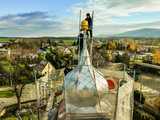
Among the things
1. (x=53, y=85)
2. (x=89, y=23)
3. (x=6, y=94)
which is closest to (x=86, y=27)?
(x=89, y=23)

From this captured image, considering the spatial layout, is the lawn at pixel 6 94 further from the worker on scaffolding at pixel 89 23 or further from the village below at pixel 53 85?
the worker on scaffolding at pixel 89 23

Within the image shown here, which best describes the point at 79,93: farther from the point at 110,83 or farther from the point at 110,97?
the point at 110,83

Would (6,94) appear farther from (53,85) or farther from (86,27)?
(86,27)

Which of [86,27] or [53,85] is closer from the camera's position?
[86,27]

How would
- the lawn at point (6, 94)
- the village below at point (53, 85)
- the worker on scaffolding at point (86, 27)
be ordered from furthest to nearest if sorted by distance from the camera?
the lawn at point (6, 94), the village below at point (53, 85), the worker on scaffolding at point (86, 27)

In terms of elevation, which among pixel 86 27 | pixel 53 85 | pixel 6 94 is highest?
pixel 86 27

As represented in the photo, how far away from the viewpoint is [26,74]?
4162 cm

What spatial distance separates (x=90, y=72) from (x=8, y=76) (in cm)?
3429

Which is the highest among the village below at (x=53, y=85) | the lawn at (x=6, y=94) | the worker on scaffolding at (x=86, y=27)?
the worker on scaffolding at (x=86, y=27)

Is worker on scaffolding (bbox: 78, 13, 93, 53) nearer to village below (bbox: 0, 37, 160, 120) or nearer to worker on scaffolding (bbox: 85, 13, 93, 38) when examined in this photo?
worker on scaffolding (bbox: 85, 13, 93, 38)

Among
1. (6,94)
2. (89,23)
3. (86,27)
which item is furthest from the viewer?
(6,94)

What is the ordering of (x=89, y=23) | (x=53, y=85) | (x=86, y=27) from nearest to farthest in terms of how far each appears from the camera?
(x=86, y=27), (x=89, y=23), (x=53, y=85)

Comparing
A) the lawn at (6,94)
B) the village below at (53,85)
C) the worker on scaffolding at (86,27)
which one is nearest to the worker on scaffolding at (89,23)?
the worker on scaffolding at (86,27)

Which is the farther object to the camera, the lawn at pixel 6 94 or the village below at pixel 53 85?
the lawn at pixel 6 94
